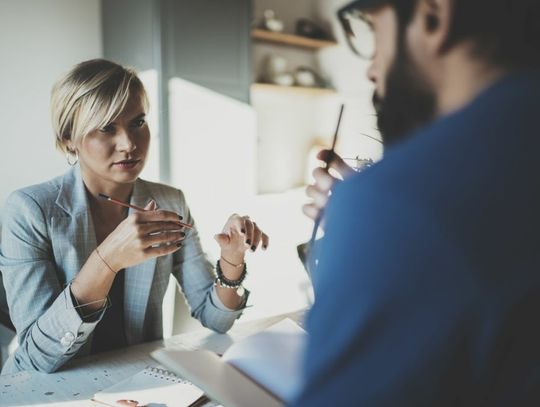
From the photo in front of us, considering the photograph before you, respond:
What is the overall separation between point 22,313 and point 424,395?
0.94 meters

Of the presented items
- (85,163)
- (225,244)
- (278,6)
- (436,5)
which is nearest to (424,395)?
(436,5)

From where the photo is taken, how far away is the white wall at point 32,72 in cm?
245

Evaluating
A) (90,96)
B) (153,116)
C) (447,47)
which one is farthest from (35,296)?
(153,116)

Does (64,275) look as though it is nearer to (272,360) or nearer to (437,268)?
(272,360)

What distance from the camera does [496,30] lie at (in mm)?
368

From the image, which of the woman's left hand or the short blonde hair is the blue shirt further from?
the short blonde hair

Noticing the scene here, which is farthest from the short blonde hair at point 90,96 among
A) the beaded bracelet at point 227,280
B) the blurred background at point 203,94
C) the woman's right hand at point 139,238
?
the blurred background at point 203,94

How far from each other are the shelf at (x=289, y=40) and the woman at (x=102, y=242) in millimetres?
2076

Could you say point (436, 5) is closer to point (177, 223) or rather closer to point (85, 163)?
point (177, 223)

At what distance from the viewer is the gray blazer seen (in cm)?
95

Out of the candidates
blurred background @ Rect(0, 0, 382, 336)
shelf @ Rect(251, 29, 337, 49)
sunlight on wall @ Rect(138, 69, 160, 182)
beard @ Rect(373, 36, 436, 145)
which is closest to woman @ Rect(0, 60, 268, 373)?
beard @ Rect(373, 36, 436, 145)

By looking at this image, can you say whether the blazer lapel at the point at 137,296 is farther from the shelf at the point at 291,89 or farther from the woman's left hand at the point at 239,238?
the shelf at the point at 291,89

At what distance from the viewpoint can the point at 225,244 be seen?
3.79 feet

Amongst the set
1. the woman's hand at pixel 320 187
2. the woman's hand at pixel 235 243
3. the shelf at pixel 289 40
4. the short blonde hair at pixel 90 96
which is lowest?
the woman's hand at pixel 235 243
